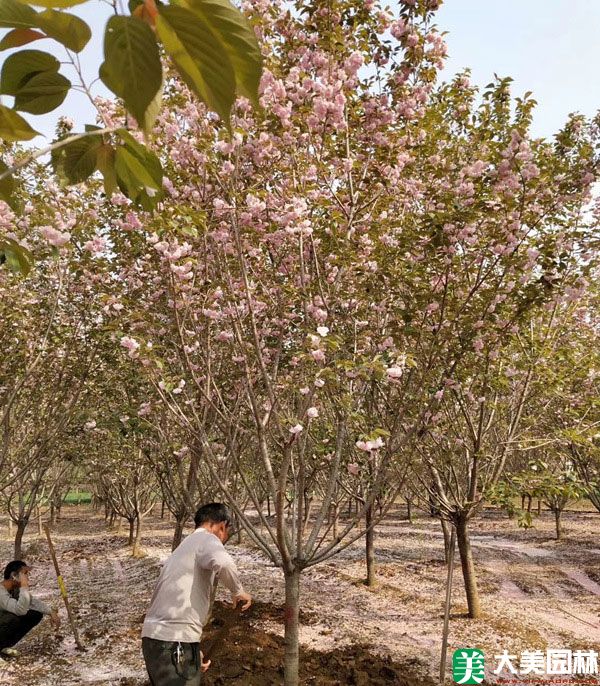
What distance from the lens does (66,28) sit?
2.04 feet

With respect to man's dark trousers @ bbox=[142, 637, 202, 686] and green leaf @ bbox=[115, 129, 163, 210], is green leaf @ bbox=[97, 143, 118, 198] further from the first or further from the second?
man's dark trousers @ bbox=[142, 637, 202, 686]

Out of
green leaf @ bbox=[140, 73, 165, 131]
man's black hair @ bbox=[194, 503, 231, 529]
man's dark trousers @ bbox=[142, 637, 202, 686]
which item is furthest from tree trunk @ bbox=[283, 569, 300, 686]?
green leaf @ bbox=[140, 73, 165, 131]

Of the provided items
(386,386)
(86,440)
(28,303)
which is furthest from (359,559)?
(28,303)

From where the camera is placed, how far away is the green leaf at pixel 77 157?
902 millimetres

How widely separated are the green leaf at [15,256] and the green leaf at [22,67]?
793mm

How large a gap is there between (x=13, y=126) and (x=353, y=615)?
1073 cm

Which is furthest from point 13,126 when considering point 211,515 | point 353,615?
point 353,615

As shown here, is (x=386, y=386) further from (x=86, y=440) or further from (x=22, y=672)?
(x=86, y=440)

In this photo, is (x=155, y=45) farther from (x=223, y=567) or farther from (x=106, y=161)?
(x=223, y=567)

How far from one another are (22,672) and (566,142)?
393 inches

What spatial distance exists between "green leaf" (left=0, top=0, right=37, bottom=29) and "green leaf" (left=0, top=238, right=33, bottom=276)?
916 mm

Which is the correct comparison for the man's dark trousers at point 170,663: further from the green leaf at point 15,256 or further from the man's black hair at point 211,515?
the green leaf at point 15,256

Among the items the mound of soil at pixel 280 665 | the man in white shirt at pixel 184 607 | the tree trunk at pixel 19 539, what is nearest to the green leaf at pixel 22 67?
the man in white shirt at pixel 184 607

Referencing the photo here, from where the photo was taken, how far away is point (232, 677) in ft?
19.9
